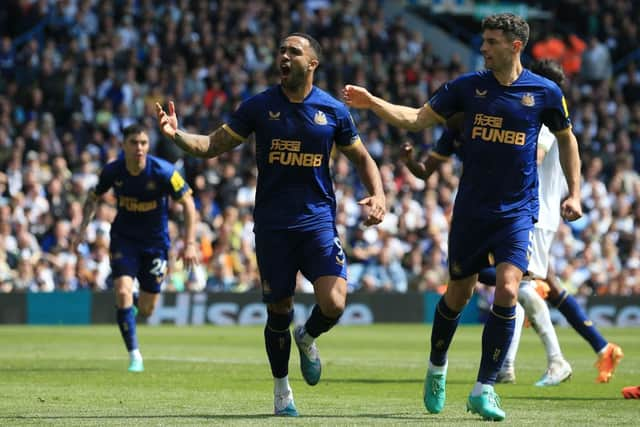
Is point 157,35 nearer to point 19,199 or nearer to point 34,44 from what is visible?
point 34,44

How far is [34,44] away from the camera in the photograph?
27625 millimetres

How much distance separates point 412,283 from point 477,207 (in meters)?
16.9

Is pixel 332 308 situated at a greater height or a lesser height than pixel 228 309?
greater

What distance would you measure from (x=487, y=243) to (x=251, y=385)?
3443mm

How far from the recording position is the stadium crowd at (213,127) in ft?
80.1

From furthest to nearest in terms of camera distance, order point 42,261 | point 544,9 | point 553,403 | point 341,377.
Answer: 1. point 544,9
2. point 42,261
3. point 341,377
4. point 553,403

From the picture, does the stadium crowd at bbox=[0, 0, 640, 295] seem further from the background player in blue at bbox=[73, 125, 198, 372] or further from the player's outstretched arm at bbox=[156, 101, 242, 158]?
the player's outstretched arm at bbox=[156, 101, 242, 158]

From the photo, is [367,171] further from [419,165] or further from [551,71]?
[551,71]

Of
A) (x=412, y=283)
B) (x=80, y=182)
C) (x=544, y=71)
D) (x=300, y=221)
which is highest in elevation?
(x=544, y=71)

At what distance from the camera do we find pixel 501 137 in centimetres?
941

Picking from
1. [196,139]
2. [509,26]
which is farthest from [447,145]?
[196,139]

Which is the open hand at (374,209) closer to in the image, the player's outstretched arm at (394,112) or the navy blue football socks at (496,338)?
the player's outstretched arm at (394,112)

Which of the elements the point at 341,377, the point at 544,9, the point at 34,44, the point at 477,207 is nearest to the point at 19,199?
the point at 34,44

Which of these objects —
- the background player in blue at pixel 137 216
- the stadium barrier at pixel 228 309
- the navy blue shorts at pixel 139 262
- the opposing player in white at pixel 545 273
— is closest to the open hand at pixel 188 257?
the background player in blue at pixel 137 216
